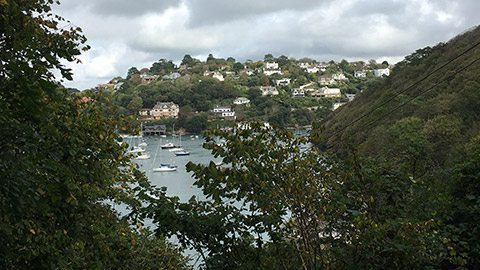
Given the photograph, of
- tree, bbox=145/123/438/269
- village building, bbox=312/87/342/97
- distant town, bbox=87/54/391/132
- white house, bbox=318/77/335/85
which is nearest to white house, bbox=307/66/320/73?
distant town, bbox=87/54/391/132

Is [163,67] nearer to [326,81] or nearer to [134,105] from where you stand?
[326,81]

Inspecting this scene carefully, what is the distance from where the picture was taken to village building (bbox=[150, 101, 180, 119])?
72.9 m

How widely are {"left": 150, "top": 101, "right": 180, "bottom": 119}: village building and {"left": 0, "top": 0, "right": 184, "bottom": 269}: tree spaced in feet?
225

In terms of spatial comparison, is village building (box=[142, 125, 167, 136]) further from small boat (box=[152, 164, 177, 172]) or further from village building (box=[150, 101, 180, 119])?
small boat (box=[152, 164, 177, 172])

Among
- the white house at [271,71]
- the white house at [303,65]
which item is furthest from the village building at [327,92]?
the white house at [303,65]

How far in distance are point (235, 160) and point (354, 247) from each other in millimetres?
1001

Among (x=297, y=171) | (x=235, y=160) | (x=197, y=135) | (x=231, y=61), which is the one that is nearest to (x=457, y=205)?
(x=297, y=171)

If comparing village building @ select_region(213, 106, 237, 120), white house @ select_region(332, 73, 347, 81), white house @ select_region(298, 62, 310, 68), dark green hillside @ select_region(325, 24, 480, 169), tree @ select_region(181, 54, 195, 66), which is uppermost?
tree @ select_region(181, 54, 195, 66)

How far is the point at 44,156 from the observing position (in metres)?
2.73

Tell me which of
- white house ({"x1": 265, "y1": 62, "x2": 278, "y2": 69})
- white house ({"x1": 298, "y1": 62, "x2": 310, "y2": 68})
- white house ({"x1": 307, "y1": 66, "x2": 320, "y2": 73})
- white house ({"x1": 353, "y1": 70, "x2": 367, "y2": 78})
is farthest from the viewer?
white house ({"x1": 298, "y1": 62, "x2": 310, "y2": 68})

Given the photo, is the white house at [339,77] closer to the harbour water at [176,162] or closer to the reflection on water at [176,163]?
the harbour water at [176,162]

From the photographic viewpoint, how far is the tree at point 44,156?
252 centimetres

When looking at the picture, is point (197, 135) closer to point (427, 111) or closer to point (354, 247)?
point (427, 111)

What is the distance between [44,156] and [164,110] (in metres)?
Answer: 72.0
